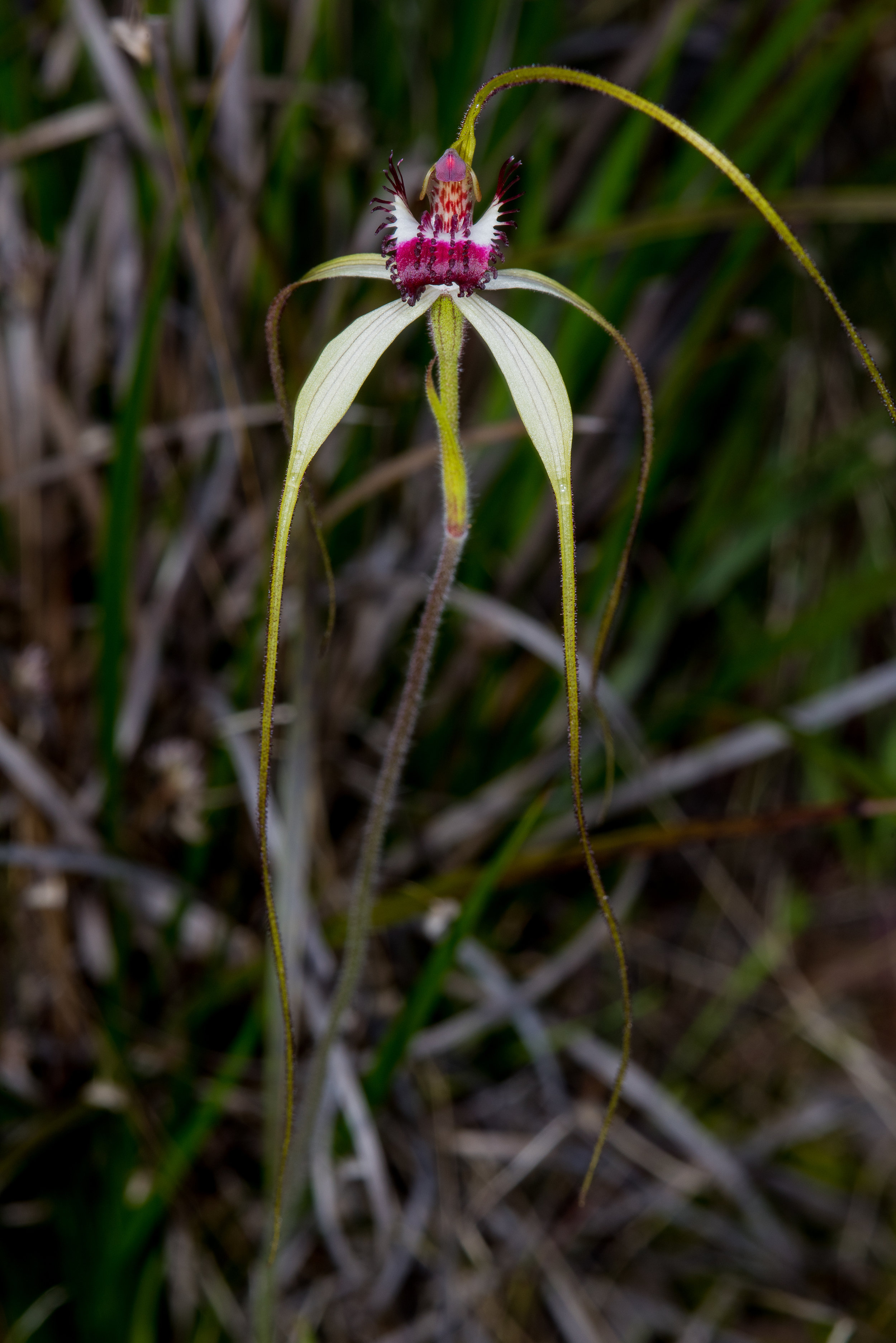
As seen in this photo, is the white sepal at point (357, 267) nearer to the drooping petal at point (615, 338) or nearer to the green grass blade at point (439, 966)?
the drooping petal at point (615, 338)

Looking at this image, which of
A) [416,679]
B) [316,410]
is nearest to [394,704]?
[416,679]

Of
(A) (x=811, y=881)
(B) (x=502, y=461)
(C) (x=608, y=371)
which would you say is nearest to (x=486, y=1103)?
(A) (x=811, y=881)

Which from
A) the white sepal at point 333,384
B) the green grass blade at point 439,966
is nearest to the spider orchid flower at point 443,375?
the white sepal at point 333,384

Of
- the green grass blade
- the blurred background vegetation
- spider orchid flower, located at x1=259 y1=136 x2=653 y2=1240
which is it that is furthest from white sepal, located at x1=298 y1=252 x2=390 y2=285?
the green grass blade

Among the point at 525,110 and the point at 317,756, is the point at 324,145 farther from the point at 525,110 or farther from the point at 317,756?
the point at 317,756

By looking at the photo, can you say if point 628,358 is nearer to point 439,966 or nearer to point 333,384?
point 333,384

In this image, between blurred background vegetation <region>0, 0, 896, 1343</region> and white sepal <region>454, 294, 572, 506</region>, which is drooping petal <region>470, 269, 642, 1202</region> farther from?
blurred background vegetation <region>0, 0, 896, 1343</region>
